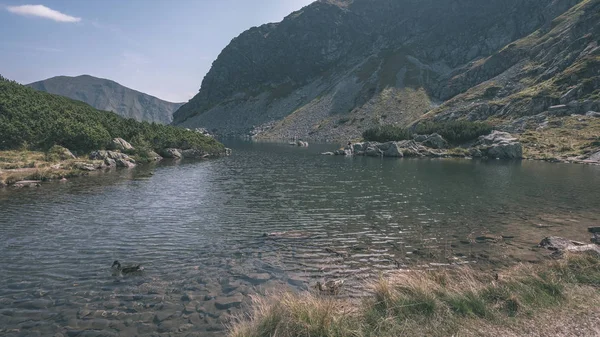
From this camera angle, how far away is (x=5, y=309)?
13516 mm

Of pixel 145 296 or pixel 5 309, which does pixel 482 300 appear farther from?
pixel 5 309

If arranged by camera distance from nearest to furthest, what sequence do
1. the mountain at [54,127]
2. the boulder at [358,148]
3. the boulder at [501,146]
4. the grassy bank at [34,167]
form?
1. the grassy bank at [34,167]
2. the mountain at [54,127]
3. the boulder at [501,146]
4. the boulder at [358,148]

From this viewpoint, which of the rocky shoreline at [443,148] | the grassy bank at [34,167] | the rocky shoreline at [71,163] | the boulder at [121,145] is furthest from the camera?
the rocky shoreline at [443,148]

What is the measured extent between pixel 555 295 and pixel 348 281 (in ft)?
26.7

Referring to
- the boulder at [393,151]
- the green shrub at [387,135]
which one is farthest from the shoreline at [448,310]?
the green shrub at [387,135]

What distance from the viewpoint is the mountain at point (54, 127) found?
60.2m

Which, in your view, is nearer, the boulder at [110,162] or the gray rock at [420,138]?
the boulder at [110,162]

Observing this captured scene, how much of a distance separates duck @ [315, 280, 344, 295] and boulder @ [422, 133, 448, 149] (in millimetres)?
97042

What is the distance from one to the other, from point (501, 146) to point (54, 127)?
348 ft

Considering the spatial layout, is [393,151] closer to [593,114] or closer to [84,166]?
[593,114]

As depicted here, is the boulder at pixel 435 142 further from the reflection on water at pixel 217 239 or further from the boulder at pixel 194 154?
the boulder at pixel 194 154

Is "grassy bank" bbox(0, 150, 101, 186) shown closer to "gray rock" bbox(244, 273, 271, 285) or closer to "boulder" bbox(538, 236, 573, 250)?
"gray rock" bbox(244, 273, 271, 285)

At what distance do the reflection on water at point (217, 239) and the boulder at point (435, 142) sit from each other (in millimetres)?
56294

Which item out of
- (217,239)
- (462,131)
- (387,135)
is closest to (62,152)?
(217,239)
